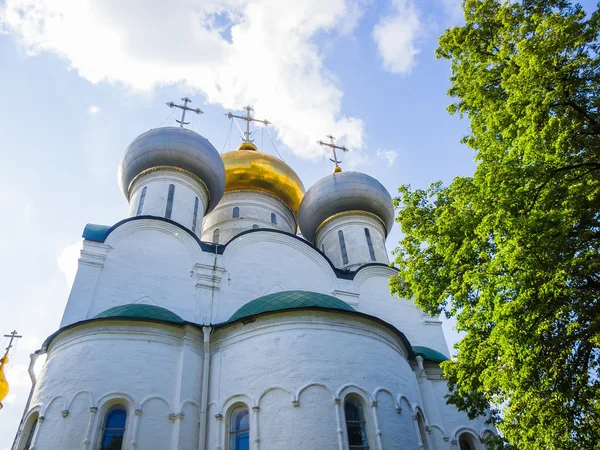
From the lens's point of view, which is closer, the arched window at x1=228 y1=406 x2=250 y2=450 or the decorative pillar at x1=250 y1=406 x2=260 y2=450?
the decorative pillar at x1=250 y1=406 x2=260 y2=450

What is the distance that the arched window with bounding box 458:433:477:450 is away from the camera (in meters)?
8.67

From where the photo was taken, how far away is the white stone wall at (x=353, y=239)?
13.2 m

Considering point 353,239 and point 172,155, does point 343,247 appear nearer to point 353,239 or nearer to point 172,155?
point 353,239

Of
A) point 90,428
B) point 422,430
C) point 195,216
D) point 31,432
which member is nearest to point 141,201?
point 195,216

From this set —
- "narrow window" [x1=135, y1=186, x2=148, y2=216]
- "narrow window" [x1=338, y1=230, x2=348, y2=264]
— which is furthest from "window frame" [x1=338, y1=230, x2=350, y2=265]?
"narrow window" [x1=135, y1=186, x2=148, y2=216]

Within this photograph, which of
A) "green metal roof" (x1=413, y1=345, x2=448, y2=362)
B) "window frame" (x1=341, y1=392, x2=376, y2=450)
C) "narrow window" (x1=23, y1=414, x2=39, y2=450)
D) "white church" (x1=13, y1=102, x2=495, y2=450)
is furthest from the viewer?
"green metal roof" (x1=413, y1=345, x2=448, y2=362)

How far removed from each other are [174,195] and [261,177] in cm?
448

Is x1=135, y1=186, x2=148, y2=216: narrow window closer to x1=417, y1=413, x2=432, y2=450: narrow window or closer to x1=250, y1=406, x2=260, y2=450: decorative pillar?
x1=250, y1=406, x2=260, y2=450: decorative pillar

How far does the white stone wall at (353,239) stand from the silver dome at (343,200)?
0.77 ft

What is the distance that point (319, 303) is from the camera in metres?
8.09

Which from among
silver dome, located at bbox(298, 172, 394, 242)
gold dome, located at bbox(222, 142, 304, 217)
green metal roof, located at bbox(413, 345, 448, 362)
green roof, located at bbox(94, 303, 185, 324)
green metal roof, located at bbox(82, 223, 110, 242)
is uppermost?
gold dome, located at bbox(222, 142, 304, 217)

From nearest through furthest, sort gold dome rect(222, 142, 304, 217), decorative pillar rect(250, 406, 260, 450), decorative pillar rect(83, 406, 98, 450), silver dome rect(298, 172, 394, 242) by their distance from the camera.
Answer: decorative pillar rect(83, 406, 98, 450)
decorative pillar rect(250, 406, 260, 450)
silver dome rect(298, 172, 394, 242)
gold dome rect(222, 142, 304, 217)

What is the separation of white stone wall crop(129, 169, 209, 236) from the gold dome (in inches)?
123

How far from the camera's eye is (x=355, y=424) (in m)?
6.96
